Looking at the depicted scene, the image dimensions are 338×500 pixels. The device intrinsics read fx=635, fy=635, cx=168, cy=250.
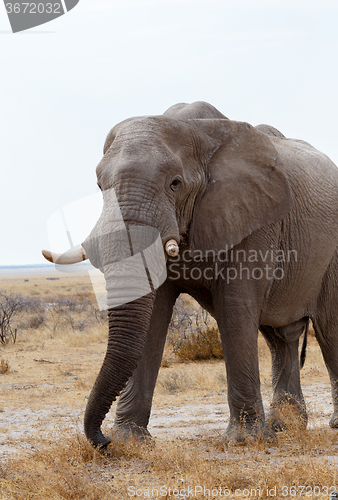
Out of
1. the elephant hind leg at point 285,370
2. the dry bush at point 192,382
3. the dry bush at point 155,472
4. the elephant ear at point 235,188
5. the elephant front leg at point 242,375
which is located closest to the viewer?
the dry bush at point 155,472

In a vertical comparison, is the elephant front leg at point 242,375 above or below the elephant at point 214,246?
below

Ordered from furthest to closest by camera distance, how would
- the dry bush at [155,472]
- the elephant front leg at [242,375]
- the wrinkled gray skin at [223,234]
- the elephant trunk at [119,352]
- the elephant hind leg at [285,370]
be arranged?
the elephant hind leg at [285,370] < the elephant front leg at [242,375] < the wrinkled gray skin at [223,234] < the elephant trunk at [119,352] < the dry bush at [155,472]

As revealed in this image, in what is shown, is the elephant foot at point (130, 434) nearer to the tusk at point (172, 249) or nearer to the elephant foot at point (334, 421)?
the tusk at point (172, 249)

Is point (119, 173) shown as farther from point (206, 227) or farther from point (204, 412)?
point (204, 412)

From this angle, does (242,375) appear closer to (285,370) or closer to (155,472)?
(155,472)

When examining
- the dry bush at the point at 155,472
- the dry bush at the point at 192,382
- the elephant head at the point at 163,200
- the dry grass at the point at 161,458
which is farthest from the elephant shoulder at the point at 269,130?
the dry bush at the point at 192,382

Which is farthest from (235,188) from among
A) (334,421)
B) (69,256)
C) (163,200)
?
(334,421)

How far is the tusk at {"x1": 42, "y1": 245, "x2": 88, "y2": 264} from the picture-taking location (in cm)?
545

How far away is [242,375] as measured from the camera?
19.2ft

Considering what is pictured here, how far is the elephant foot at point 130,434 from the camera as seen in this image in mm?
5867

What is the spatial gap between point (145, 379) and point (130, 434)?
0.54 metres

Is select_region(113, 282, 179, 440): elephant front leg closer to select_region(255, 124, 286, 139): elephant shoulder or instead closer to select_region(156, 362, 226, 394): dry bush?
select_region(255, 124, 286, 139): elephant shoulder

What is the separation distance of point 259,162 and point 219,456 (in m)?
2.72

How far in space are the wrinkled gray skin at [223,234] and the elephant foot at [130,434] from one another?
0.06ft
